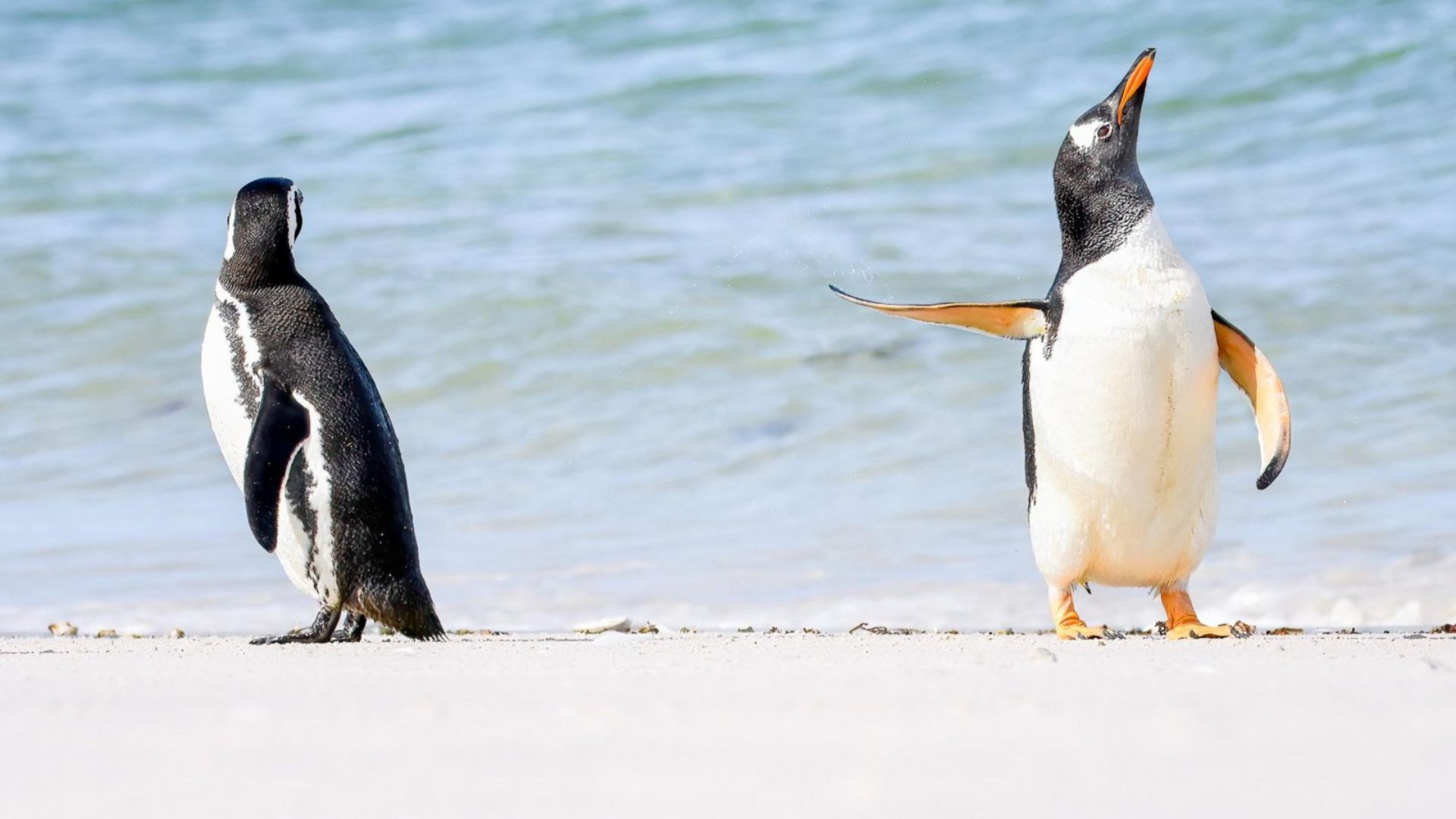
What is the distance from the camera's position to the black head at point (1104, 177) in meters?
3.60

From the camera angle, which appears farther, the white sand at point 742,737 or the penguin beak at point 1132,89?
the penguin beak at point 1132,89

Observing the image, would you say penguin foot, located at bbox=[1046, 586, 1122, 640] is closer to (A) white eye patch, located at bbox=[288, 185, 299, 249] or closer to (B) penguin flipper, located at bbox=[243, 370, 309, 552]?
(B) penguin flipper, located at bbox=[243, 370, 309, 552]

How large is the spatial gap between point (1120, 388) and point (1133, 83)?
597 millimetres

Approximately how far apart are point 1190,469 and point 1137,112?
708 millimetres

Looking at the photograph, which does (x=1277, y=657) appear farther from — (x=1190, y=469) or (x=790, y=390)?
(x=790, y=390)

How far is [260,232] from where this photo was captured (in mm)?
3873

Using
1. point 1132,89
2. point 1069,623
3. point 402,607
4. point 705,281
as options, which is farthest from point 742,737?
point 705,281

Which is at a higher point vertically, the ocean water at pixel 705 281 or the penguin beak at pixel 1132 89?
the penguin beak at pixel 1132 89

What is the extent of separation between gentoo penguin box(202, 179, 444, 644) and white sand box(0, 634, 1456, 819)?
0.78m

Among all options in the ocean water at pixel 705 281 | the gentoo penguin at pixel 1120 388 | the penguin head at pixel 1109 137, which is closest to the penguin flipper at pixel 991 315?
the gentoo penguin at pixel 1120 388

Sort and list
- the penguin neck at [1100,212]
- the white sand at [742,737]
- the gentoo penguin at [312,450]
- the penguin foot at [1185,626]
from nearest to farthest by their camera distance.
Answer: the white sand at [742,737] < the penguin foot at [1185,626] < the penguin neck at [1100,212] < the gentoo penguin at [312,450]

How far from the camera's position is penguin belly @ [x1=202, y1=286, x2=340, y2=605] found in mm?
3729

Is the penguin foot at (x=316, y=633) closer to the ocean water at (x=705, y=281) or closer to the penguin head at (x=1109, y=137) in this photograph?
the ocean water at (x=705, y=281)

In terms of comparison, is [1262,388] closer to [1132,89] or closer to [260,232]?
[1132,89]
